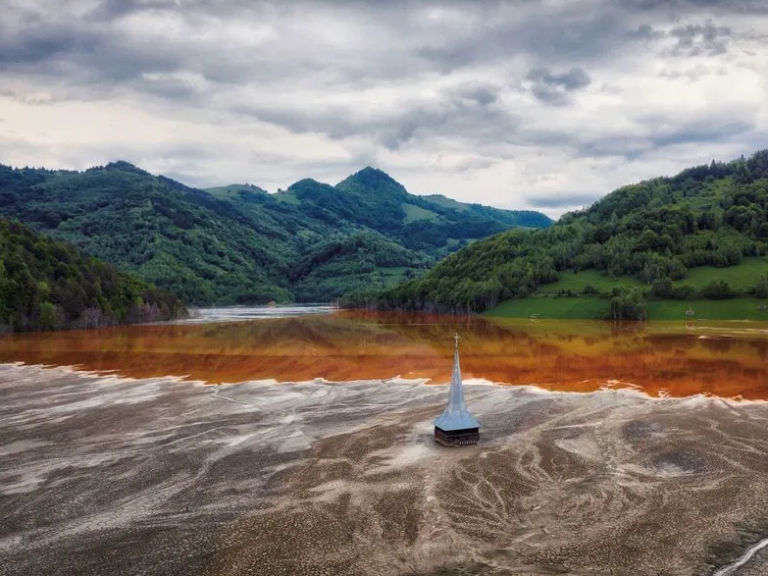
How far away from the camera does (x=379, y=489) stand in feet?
83.5

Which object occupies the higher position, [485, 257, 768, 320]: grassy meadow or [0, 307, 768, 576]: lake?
[485, 257, 768, 320]: grassy meadow

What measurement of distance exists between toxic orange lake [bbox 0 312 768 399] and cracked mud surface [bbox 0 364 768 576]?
36.9 feet

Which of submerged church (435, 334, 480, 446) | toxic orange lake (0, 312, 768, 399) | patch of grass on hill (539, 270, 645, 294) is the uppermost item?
patch of grass on hill (539, 270, 645, 294)

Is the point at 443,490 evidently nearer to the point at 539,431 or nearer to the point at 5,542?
the point at 539,431

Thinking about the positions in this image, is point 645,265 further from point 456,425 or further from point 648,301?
point 456,425

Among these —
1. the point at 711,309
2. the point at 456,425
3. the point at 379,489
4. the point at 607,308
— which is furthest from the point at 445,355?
the point at 711,309

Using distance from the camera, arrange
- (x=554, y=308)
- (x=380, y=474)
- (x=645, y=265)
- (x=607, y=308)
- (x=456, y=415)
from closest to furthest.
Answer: (x=380, y=474) → (x=456, y=415) → (x=607, y=308) → (x=554, y=308) → (x=645, y=265)

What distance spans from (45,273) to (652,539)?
13974cm

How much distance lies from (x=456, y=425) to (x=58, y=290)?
393 feet

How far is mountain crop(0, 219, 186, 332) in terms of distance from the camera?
118m

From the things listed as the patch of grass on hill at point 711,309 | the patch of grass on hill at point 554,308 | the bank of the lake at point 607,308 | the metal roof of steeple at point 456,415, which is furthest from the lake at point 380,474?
the patch of grass on hill at point 554,308

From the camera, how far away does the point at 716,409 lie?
4012cm

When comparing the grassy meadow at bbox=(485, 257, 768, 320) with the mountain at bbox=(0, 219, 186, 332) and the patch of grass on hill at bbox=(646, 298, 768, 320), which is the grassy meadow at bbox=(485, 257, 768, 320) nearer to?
the patch of grass on hill at bbox=(646, 298, 768, 320)

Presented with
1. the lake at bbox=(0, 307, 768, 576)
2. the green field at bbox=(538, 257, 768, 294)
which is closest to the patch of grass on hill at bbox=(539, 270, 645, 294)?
the green field at bbox=(538, 257, 768, 294)
